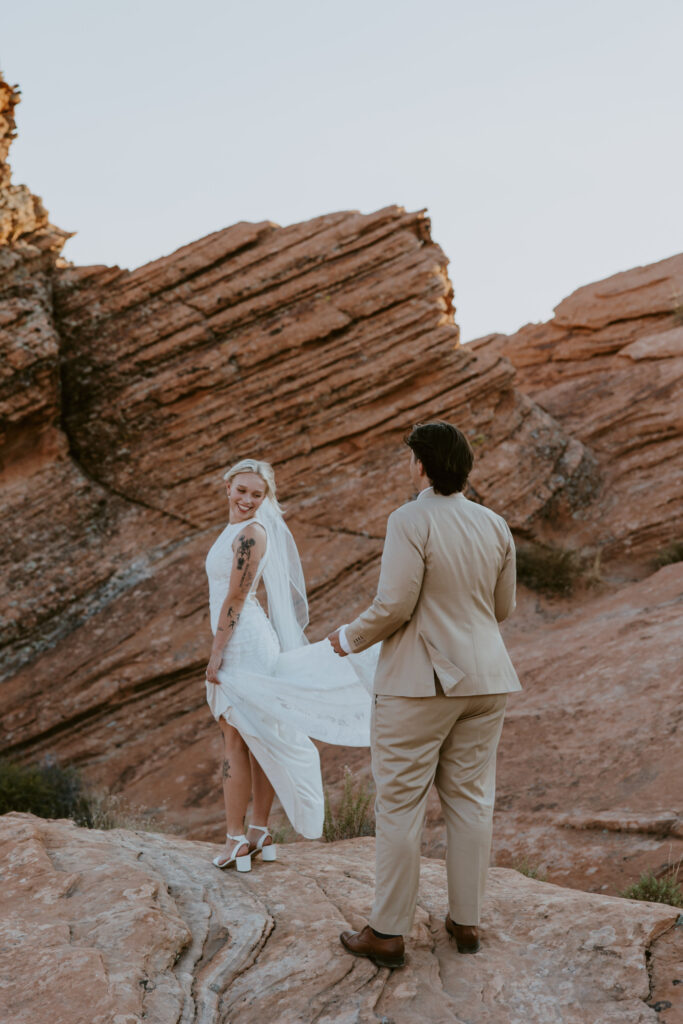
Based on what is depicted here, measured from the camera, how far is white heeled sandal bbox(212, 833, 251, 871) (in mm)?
4230

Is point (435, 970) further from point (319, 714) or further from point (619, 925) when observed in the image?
point (319, 714)

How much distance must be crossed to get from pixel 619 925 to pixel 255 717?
1928mm

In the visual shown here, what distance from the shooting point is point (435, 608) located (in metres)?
3.28

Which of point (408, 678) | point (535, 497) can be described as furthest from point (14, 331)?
point (408, 678)

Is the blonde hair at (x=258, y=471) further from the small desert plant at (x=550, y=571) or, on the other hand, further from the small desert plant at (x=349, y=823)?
the small desert plant at (x=550, y=571)

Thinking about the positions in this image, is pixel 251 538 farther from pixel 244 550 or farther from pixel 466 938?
pixel 466 938

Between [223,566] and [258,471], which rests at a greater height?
[258,471]

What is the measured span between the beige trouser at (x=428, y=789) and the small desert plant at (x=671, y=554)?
803 centimetres

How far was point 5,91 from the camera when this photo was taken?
12.0 meters

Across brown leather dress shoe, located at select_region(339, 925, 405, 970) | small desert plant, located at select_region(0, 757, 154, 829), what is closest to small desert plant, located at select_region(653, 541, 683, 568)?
small desert plant, located at select_region(0, 757, 154, 829)

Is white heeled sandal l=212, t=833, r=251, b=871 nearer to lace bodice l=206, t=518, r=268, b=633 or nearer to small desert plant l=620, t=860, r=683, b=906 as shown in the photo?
lace bodice l=206, t=518, r=268, b=633

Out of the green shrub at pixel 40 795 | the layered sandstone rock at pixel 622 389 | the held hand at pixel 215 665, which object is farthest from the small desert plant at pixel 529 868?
the layered sandstone rock at pixel 622 389

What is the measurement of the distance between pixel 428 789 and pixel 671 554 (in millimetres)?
8308

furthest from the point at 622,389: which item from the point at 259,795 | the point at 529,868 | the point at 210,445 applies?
the point at 259,795
